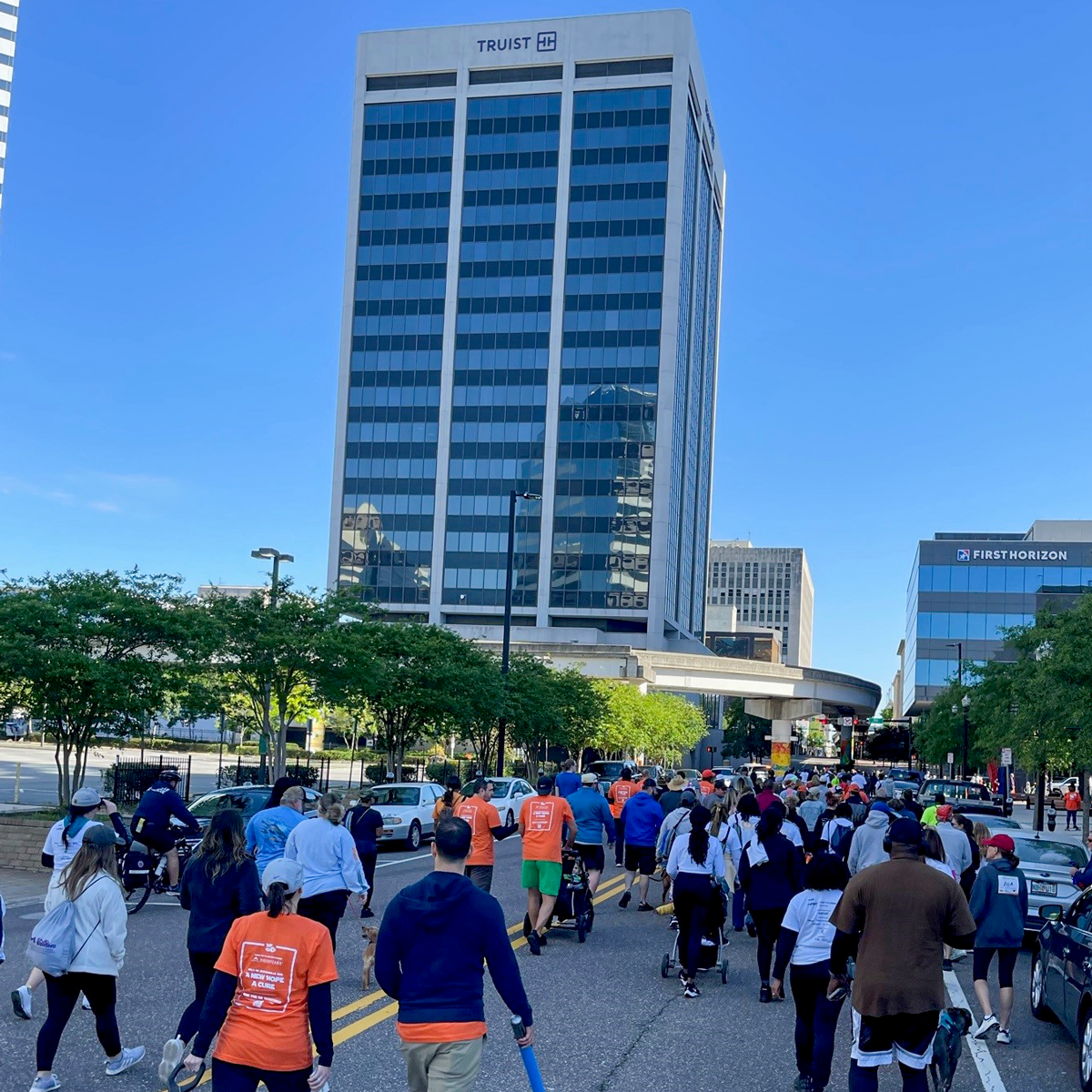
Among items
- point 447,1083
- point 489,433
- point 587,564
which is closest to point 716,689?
point 587,564

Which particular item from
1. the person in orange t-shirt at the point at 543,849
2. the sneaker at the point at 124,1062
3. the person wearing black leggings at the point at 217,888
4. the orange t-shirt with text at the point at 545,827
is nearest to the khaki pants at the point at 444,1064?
the person wearing black leggings at the point at 217,888

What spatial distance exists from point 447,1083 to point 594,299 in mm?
105178

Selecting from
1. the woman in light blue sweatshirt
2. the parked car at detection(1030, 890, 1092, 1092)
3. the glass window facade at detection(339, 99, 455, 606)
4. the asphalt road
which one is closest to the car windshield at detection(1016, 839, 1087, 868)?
the asphalt road

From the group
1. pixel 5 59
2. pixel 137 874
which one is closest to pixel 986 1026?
pixel 137 874

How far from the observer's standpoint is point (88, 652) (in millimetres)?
21438

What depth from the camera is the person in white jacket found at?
292 inches

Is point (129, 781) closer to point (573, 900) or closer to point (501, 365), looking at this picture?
point (573, 900)

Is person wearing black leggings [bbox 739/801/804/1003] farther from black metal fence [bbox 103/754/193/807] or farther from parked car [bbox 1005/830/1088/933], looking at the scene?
black metal fence [bbox 103/754/193/807]

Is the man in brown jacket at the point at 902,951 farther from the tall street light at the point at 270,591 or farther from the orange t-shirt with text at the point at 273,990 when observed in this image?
the tall street light at the point at 270,591

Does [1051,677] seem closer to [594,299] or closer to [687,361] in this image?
[594,299]

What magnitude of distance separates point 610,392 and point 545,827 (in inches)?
3751

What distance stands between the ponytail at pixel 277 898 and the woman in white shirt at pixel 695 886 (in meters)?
6.27

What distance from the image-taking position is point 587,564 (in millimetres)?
106438

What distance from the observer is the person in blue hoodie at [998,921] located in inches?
387
